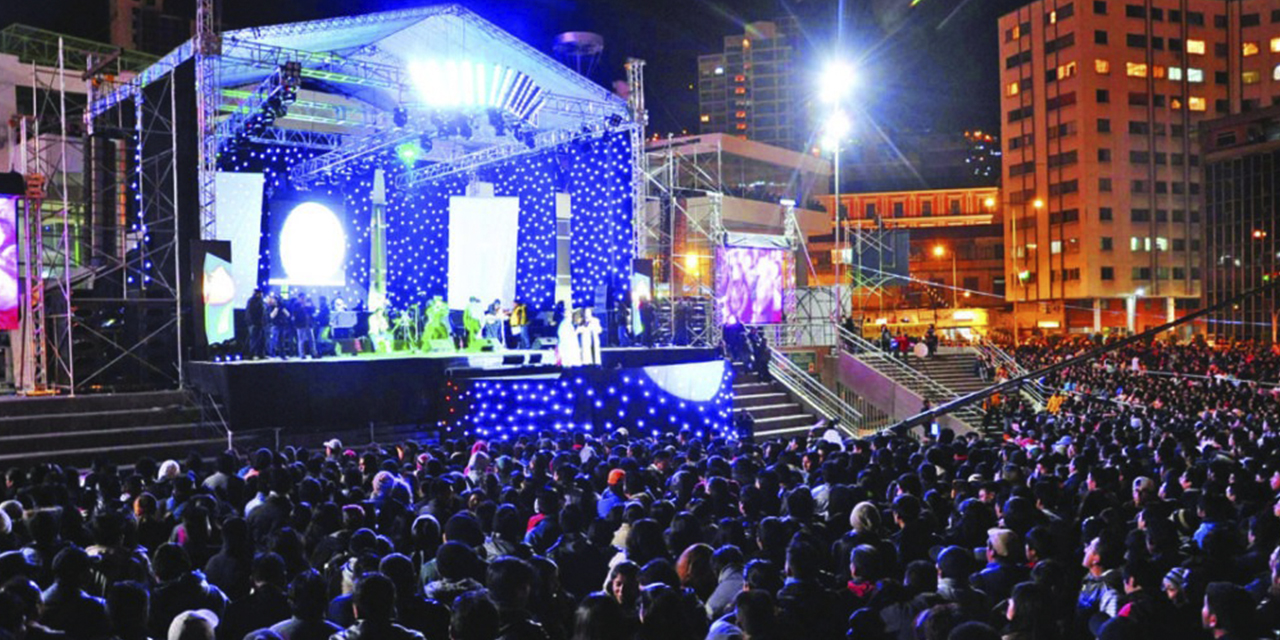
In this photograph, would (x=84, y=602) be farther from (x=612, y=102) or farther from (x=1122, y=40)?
(x=1122, y=40)

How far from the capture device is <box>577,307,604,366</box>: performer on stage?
1738 centimetres

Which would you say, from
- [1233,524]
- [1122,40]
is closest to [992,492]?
[1233,524]

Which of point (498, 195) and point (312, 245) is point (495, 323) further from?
point (498, 195)

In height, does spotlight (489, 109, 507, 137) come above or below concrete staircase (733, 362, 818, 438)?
above

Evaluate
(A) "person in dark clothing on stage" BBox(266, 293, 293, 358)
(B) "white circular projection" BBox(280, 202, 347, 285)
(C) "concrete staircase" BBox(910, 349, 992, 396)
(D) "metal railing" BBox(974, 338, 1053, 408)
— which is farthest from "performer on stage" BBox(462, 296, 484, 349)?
(C) "concrete staircase" BBox(910, 349, 992, 396)

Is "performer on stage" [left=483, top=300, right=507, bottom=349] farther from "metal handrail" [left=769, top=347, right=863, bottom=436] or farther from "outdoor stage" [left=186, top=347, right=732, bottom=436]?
"metal handrail" [left=769, top=347, right=863, bottom=436]

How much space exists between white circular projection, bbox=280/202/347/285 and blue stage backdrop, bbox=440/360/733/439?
8.42m

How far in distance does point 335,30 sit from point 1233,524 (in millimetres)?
16469

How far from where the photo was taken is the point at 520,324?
2159 centimetres

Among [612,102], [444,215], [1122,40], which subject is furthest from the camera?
[1122,40]

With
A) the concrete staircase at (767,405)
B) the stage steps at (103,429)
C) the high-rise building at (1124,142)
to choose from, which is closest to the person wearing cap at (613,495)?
the stage steps at (103,429)

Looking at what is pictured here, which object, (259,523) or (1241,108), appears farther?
(1241,108)

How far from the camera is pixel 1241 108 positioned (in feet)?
210

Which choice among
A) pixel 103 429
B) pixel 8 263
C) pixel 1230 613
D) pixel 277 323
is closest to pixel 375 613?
pixel 1230 613
